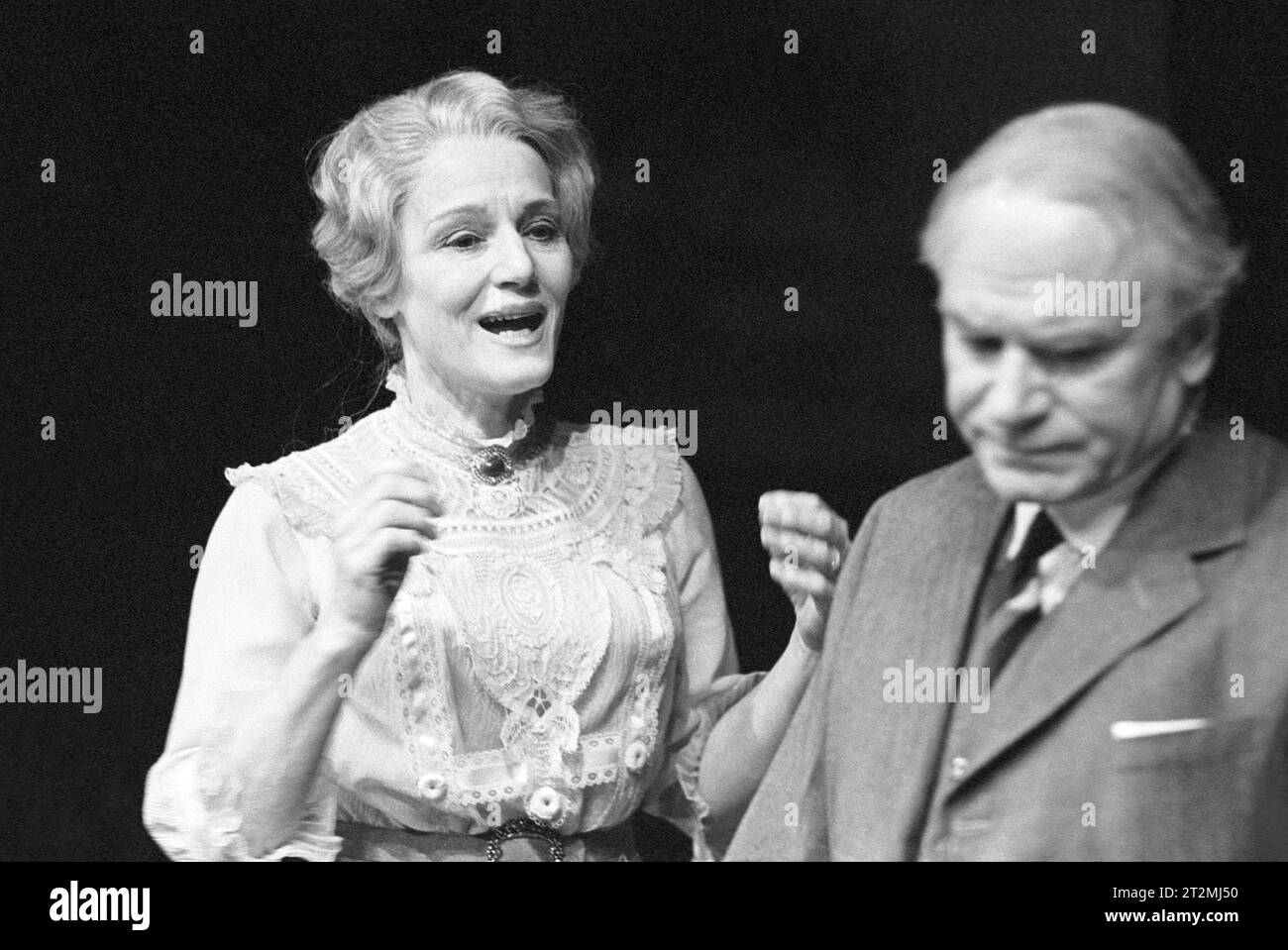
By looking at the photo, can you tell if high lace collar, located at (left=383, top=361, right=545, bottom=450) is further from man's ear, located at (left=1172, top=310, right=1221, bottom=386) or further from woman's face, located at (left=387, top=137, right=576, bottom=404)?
man's ear, located at (left=1172, top=310, right=1221, bottom=386)

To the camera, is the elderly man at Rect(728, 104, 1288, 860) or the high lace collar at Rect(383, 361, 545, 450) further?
the high lace collar at Rect(383, 361, 545, 450)

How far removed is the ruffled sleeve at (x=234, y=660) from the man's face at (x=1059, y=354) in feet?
3.28

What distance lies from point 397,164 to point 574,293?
1.03ft

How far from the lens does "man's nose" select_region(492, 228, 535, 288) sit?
9.29 ft

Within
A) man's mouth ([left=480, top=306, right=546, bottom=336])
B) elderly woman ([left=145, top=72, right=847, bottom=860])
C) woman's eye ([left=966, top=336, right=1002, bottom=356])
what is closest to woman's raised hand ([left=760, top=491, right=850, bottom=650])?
elderly woman ([left=145, top=72, right=847, bottom=860])

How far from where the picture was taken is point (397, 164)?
2.85 meters

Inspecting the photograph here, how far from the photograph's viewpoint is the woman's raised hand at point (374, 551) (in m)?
2.79

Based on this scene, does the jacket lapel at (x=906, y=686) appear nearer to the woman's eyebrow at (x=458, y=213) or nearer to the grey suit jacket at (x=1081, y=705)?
the grey suit jacket at (x=1081, y=705)

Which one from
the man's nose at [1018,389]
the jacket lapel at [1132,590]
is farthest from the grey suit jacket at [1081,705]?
the man's nose at [1018,389]

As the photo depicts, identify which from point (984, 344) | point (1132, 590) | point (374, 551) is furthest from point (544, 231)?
point (1132, 590)

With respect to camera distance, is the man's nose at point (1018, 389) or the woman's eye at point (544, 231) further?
the woman's eye at point (544, 231)

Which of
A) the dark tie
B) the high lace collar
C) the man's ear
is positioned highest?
the man's ear

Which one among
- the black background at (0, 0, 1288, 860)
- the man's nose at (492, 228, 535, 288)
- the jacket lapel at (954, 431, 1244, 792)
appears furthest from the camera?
the black background at (0, 0, 1288, 860)

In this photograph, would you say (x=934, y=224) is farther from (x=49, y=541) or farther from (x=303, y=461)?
(x=49, y=541)
